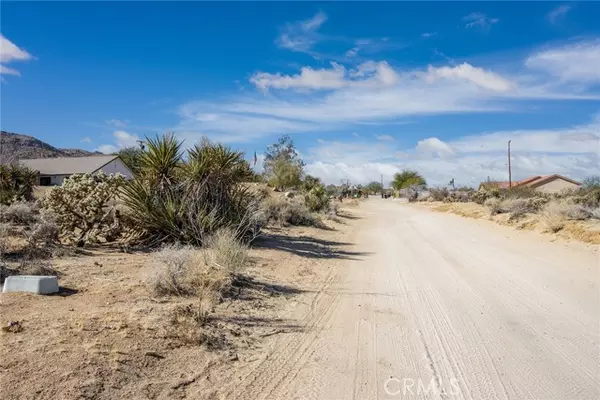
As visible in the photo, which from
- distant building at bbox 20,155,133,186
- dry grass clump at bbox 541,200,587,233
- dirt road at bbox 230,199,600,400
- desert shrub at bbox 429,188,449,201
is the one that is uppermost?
distant building at bbox 20,155,133,186

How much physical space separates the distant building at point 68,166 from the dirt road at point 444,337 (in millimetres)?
52670

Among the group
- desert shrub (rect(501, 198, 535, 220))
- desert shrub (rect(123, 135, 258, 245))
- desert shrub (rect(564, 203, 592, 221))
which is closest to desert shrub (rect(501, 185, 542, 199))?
desert shrub (rect(501, 198, 535, 220))

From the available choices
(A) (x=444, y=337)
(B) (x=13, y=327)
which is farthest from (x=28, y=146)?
(A) (x=444, y=337)

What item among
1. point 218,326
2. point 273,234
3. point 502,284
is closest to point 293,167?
point 273,234

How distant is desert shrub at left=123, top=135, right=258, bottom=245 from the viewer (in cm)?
1202

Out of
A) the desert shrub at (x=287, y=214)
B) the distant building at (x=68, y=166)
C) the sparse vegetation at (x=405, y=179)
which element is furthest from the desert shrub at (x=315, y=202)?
the sparse vegetation at (x=405, y=179)

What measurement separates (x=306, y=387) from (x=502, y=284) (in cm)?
629

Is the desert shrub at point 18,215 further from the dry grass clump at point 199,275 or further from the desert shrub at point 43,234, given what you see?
the dry grass clump at point 199,275

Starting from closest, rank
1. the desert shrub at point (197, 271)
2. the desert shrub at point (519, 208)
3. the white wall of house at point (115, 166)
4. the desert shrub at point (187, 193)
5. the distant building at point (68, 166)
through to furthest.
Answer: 1. the desert shrub at point (197, 271)
2. the desert shrub at point (187, 193)
3. the desert shrub at point (519, 208)
4. the distant building at point (68, 166)
5. the white wall of house at point (115, 166)

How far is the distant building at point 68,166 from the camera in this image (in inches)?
2265

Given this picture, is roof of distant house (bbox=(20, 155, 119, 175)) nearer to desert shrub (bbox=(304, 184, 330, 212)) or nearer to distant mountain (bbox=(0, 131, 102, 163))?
distant mountain (bbox=(0, 131, 102, 163))

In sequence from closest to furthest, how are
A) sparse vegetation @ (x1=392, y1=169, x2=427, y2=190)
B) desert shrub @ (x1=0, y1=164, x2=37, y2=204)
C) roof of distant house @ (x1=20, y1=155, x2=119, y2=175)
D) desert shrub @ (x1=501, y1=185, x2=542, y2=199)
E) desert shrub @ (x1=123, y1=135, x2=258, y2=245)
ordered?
desert shrub @ (x1=123, y1=135, x2=258, y2=245)
desert shrub @ (x1=0, y1=164, x2=37, y2=204)
desert shrub @ (x1=501, y1=185, x2=542, y2=199)
roof of distant house @ (x1=20, y1=155, x2=119, y2=175)
sparse vegetation @ (x1=392, y1=169, x2=427, y2=190)

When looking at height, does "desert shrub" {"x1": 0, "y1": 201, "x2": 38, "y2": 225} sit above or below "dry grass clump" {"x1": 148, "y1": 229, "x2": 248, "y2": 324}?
above

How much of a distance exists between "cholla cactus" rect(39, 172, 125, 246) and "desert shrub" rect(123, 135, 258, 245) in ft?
2.00
